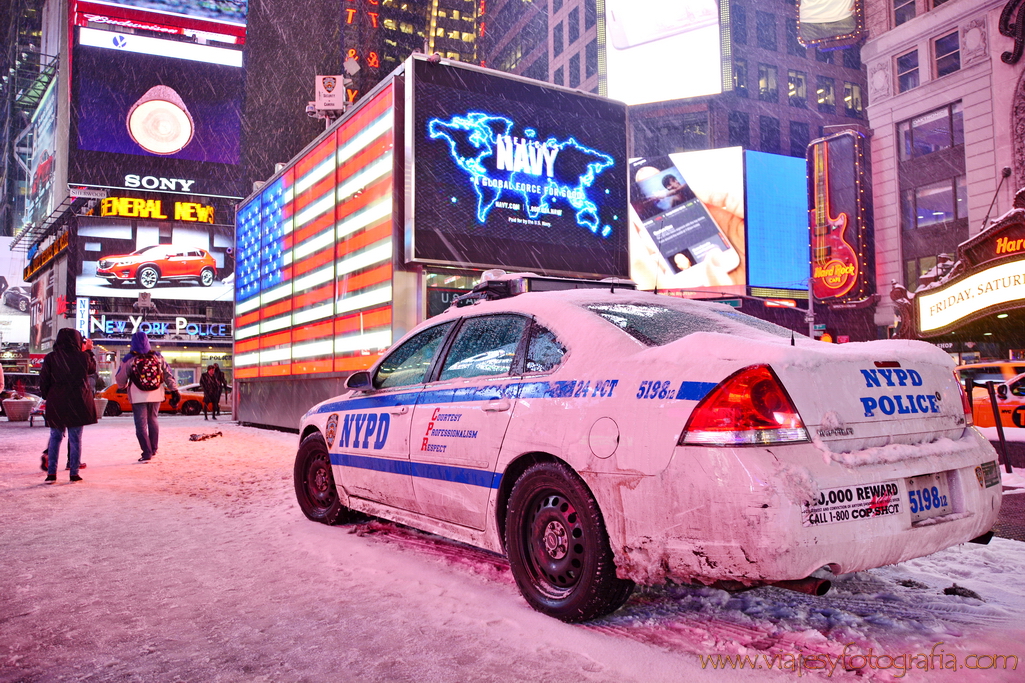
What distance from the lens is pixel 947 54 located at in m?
30.1

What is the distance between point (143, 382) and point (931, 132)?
32.4 metres

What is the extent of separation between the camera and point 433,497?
13.8ft

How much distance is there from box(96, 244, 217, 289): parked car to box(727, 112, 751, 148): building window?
1377 inches

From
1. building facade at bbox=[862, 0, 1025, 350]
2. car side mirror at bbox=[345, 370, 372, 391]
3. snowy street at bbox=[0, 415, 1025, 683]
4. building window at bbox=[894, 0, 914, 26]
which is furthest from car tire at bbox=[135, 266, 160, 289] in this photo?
car side mirror at bbox=[345, 370, 372, 391]

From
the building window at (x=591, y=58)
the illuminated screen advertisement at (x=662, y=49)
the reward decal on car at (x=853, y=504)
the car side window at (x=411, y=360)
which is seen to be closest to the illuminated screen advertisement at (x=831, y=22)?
the illuminated screen advertisement at (x=662, y=49)

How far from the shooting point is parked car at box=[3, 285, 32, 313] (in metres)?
80.3

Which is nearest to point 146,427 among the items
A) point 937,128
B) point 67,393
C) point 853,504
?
point 67,393

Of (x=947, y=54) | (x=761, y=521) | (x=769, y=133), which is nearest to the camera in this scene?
(x=761, y=521)

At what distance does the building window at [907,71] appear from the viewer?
31656 mm

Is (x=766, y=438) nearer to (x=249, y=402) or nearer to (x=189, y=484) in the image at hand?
(x=189, y=484)

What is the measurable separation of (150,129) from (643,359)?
182 ft

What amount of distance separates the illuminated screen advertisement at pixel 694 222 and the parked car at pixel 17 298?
73.3 m

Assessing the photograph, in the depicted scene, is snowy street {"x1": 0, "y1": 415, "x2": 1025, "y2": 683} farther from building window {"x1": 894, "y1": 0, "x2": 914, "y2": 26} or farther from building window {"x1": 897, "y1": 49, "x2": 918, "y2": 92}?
building window {"x1": 894, "y1": 0, "x2": 914, "y2": 26}

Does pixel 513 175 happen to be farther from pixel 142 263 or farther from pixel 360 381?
pixel 142 263
